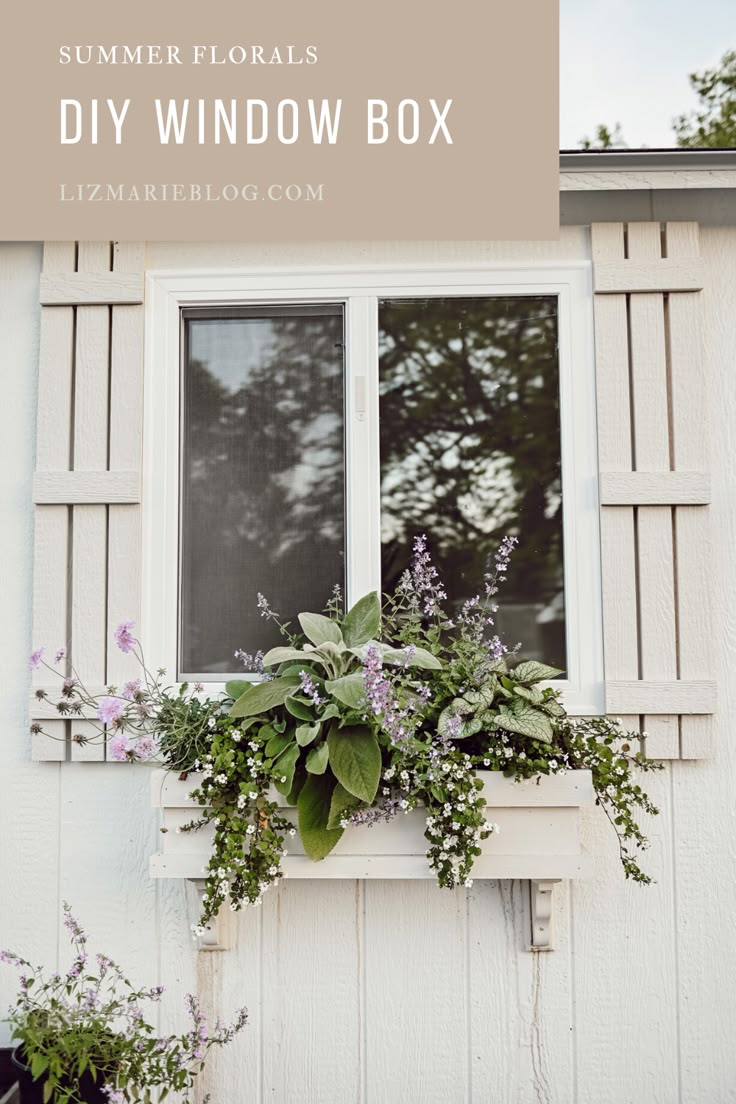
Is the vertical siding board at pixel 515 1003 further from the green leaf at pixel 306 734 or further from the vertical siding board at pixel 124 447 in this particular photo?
the vertical siding board at pixel 124 447

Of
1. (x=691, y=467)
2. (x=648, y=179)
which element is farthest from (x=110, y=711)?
(x=648, y=179)

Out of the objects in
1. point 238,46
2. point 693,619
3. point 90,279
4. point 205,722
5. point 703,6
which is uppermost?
point 703,6

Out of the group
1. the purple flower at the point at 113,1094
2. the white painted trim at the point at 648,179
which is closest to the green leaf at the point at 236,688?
the purple flower at the point at 113,1094

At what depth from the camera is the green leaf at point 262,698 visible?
5.76 ft

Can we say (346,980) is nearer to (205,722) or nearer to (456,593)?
(205,722)

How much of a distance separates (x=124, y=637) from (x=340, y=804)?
1.79 feet

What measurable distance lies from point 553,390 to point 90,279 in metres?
1.08

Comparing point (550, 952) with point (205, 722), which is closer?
point (205, 722)

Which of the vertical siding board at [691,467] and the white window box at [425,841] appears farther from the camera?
the vertical siding board at [691,467]

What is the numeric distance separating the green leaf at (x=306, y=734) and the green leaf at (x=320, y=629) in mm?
181

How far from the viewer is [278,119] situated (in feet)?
6.64

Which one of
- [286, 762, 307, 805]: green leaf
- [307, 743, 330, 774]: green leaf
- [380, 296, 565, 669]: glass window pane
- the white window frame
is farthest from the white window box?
[380, 296, 565, 669]: glass window pane

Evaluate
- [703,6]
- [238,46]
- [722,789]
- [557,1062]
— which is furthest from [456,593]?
[703,6]

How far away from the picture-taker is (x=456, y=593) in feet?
6.74
